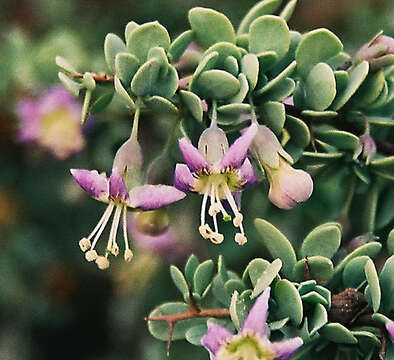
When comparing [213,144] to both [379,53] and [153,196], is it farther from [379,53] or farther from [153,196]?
[379,53]

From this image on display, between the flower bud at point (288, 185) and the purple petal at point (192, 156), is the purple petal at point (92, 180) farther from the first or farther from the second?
the flower bud at point (288, 185)

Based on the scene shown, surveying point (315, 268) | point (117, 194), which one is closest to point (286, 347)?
point (315, 268)

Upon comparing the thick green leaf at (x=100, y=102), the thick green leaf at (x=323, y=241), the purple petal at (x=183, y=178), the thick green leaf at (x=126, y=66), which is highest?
the thick green leaf at (x=126, y=66)

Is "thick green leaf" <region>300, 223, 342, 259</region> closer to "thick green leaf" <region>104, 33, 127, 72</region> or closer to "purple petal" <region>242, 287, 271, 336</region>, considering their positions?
"purple petal" <region>242, 287, 271, 336</region>

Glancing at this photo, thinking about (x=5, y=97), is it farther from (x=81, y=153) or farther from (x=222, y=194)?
(x=222, y=194)

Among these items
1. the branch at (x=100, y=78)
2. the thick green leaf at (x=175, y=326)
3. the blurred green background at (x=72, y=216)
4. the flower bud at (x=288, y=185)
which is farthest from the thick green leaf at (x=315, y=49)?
the blurred green background at (x=72, y=216)

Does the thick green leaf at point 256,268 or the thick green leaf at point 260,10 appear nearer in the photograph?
the thick green leaf at point 256,268

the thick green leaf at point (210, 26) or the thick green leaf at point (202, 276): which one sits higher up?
the thick green leaf at point (210, 26)
